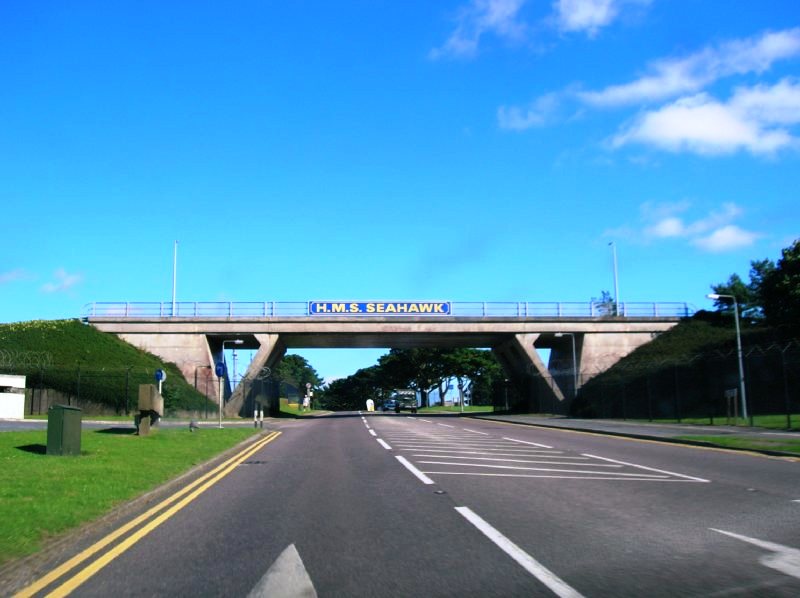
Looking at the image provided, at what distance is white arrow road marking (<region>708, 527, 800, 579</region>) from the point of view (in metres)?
6.38

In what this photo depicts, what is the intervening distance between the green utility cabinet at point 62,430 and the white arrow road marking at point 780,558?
12939mm

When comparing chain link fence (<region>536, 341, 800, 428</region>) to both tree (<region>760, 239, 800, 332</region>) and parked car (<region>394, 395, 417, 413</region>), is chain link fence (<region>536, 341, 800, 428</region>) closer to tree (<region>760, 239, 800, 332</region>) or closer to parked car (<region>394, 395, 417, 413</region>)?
tree (<region>760, 239, 800, 332</region>)

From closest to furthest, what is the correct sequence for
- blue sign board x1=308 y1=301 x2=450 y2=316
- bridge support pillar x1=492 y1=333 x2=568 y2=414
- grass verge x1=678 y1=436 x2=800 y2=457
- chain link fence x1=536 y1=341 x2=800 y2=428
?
grass verge x1=678 y1=436 x2=800 y2=457, chain link fence x1=536 y1=341 x2=800 y2=428, blue sign board x1=308 y1=301 x2=450 y2=316, bridge support pillar x1=492 y1=333 x2=568 y2=414

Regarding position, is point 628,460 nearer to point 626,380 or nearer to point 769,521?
point 769,521

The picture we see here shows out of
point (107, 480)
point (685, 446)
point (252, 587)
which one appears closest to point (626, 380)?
point (685, 446)

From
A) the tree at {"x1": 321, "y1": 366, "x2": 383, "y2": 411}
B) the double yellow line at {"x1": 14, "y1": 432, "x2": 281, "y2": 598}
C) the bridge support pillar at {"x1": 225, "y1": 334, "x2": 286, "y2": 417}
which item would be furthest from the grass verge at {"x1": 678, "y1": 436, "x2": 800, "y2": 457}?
the tree at {"x1": 321, "y1": 366, "x2": 383, "y2": 411}

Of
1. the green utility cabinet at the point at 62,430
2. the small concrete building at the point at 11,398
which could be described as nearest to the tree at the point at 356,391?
the small concrete building at the point at 11,398

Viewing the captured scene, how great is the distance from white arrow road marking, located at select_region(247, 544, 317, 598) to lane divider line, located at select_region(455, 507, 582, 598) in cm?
194

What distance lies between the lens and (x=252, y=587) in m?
6.07

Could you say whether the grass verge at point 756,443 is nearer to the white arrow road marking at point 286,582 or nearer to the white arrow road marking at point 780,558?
the white arrow road marking at point 780,558

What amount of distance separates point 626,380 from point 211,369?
30.5 meters

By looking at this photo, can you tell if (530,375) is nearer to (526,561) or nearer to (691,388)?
(691,388)

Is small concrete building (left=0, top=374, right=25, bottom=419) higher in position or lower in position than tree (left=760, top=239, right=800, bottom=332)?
lower

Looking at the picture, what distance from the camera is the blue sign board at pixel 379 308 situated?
55.2 metres
